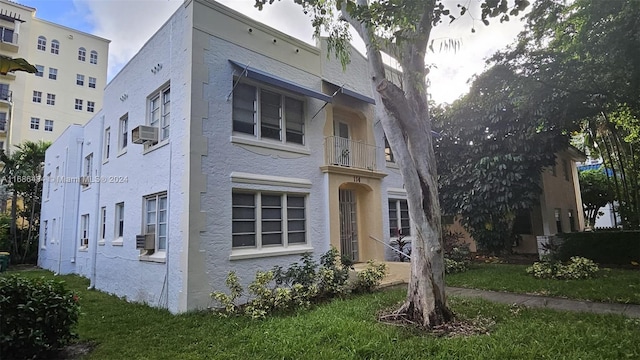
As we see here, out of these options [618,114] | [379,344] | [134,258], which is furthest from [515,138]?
[134,258]

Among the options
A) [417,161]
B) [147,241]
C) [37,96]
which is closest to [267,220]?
[147,241]

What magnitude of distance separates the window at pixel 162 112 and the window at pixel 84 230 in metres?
8.75

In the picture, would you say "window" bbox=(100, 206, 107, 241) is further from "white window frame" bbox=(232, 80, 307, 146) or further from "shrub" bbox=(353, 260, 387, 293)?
"shrub" bbox=(353, 260, 387, 293)

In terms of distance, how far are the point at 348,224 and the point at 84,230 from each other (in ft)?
40.5

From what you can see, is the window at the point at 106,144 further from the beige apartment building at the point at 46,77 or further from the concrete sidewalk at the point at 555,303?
the beige apartment building at the point at 46,77

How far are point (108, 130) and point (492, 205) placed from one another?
14648 mm

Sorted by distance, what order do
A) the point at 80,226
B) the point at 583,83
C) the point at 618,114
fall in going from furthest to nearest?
the point at 80,226
the point at 618,114
the point at 583,83

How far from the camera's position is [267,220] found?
945 cm

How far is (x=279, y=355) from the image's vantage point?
15.4ft

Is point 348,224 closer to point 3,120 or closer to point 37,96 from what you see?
point 3,120

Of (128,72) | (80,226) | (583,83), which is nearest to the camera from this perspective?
(583,83)

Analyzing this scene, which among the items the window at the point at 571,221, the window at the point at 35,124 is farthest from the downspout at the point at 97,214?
the window at the point at 35,124

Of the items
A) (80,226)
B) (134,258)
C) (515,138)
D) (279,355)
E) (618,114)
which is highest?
(618,114)

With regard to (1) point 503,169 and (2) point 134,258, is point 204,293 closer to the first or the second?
(2) point 134,258
